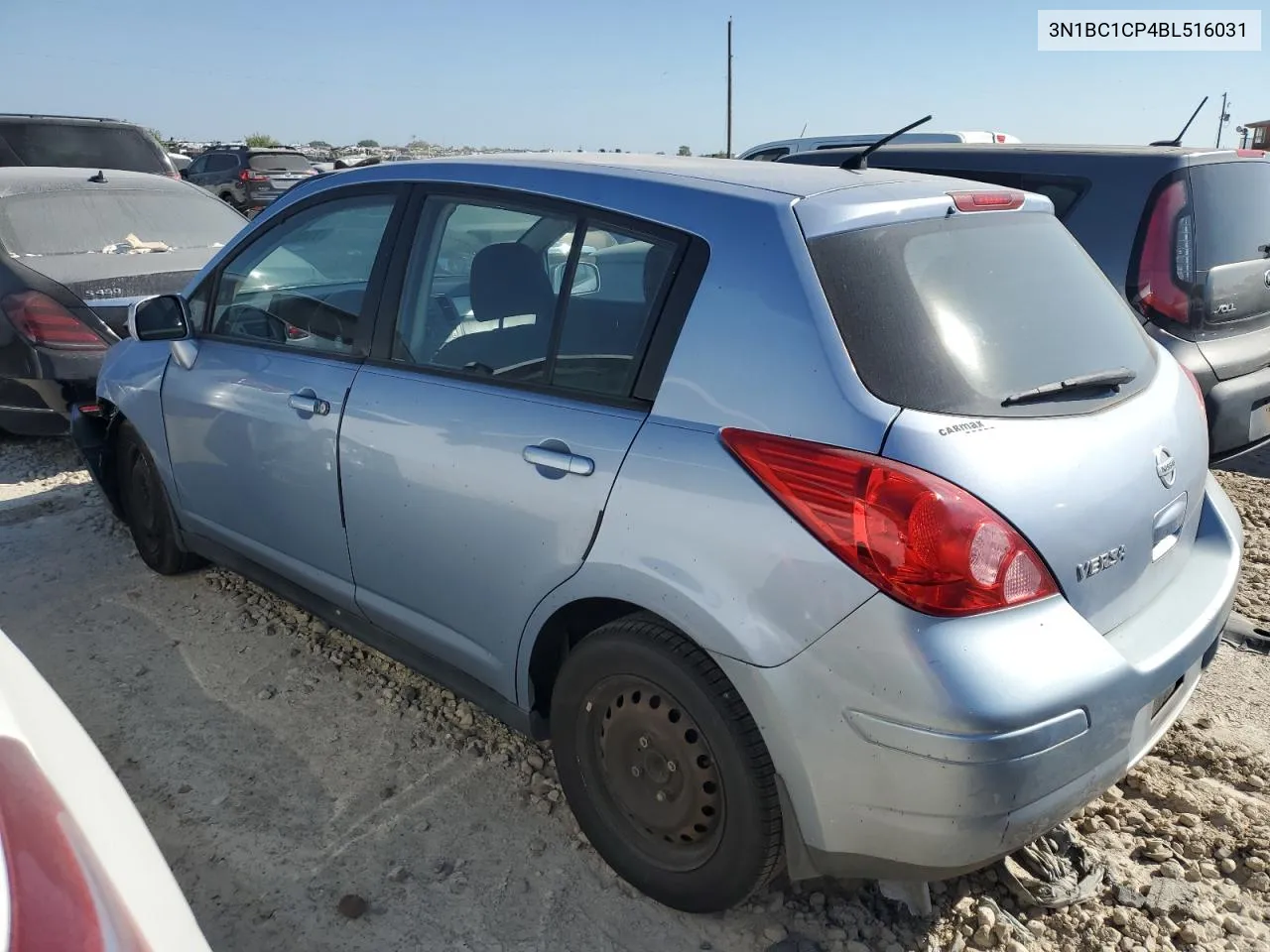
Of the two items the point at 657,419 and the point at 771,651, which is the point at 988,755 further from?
the point at 657,419

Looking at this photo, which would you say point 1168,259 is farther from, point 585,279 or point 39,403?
point 39,403

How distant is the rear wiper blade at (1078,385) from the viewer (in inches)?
78.8

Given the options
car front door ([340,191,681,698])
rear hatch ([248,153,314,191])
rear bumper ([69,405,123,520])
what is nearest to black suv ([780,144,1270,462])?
car front door ([340,191,681,698])

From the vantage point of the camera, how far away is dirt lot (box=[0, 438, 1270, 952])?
2.28m

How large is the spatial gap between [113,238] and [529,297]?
4.35m

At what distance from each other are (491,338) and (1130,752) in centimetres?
181

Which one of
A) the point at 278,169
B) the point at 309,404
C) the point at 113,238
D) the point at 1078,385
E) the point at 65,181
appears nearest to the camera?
the point at 1078,385

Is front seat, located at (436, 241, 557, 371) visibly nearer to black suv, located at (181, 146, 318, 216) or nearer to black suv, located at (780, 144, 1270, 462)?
black suv, located at (780, 144, 1270, 462)

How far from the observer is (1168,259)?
4.15m

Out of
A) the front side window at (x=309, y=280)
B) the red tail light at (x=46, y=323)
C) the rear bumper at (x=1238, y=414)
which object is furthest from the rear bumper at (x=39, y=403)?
the rear bumper at (x=1238, y=414)

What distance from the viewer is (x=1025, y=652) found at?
1780 millimetres

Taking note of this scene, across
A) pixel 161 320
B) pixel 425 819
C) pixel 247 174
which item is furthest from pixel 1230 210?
pixel 247 174

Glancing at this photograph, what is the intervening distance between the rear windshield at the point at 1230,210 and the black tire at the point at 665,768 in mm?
3417

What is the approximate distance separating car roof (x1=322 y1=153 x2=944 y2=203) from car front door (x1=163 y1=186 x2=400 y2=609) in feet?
0.55
